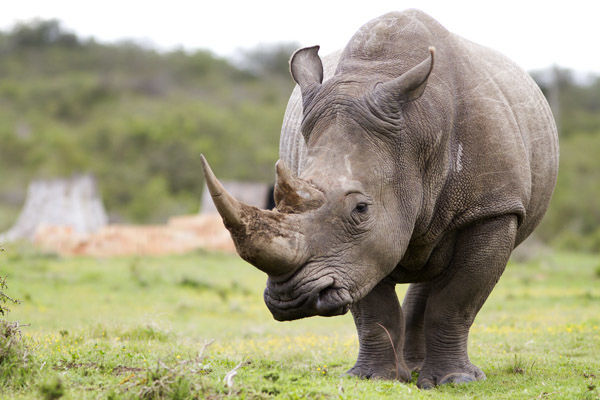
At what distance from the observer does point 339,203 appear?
201 inches

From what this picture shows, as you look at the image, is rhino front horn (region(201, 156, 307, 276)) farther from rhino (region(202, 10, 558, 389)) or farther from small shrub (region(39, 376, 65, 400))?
small shrub (region(39, 376, 65, 400))

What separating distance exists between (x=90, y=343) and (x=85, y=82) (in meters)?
50.5

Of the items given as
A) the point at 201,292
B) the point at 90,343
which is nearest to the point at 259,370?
the point at 90,343

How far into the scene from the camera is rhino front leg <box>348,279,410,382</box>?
643 centimetres

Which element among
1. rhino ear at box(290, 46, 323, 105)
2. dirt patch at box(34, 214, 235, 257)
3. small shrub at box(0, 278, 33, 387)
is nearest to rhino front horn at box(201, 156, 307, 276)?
rhino ear at box(290, 46, 323, 105)

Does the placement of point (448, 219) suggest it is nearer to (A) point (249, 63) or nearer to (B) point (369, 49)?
(B) point (369, 49)

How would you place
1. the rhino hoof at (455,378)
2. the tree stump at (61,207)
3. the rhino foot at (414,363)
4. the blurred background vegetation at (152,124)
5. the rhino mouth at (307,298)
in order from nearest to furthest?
the rhino mouth at (307,298)
the rhino hoof at (455,378)
the rhino foot at (414,363)
the tree stump at (61,207)
the blurred background vegetation at (152,124)

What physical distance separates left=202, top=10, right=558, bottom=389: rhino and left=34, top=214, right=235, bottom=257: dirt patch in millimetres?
14775

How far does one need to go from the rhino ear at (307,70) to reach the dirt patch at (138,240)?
15680 millimetres

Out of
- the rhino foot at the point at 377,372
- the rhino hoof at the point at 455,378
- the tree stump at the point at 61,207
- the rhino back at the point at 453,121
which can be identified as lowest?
the rhino hoof at the point at 455,378

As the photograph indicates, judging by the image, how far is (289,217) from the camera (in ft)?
16.2

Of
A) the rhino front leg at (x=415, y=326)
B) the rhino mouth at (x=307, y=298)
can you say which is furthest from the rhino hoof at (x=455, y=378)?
the rhino mouth at (x=307, y=298)

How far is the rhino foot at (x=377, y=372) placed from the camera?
20.9 feet

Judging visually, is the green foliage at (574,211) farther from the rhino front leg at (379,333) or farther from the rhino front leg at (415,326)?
the rhino front leg at (379,333)
